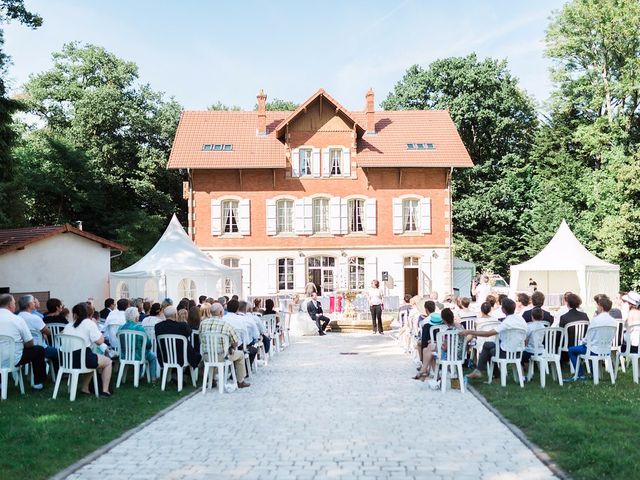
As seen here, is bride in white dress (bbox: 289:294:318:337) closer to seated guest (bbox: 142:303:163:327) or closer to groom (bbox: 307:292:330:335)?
groom (bbox: 307:292:330:335)

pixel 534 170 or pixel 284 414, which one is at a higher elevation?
pixel 534 170

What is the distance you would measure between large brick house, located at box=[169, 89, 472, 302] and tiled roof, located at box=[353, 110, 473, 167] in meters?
0.07

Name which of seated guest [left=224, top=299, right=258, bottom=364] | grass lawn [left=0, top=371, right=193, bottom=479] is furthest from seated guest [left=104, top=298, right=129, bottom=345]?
seated guest [left=224, top=299, right=258, bottom=364]

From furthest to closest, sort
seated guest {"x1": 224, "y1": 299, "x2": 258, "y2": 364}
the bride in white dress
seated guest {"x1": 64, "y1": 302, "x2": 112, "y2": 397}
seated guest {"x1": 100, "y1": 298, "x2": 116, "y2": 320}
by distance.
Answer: the bride in white dress < seated guest {"x1": 100, "y1": 298, "x2": 116, "y2": 320} < seated guest {"x1": 224, "y1": 299, "x2": 258, "y2": 364} < seated guest {"x1": 64, "y1": 302, "x2": 112, "y2": 397}

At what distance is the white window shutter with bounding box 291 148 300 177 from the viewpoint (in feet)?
87.2

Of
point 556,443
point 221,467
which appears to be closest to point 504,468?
point 556,443

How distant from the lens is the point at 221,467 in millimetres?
5105

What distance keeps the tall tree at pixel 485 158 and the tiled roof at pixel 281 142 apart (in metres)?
4.14

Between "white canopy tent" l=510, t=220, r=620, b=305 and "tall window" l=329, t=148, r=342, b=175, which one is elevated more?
"tall window" l=329, t=148, r=342, b=175

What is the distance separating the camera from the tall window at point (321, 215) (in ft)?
87.8

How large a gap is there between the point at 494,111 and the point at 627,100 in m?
5.75

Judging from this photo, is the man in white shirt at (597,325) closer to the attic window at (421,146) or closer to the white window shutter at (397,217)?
the white window shutter at (397,217)

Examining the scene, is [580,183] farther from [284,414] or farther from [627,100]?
[284,414]

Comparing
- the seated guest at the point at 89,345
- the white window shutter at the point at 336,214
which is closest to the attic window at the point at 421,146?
the white window shutter at the point at 336,214
